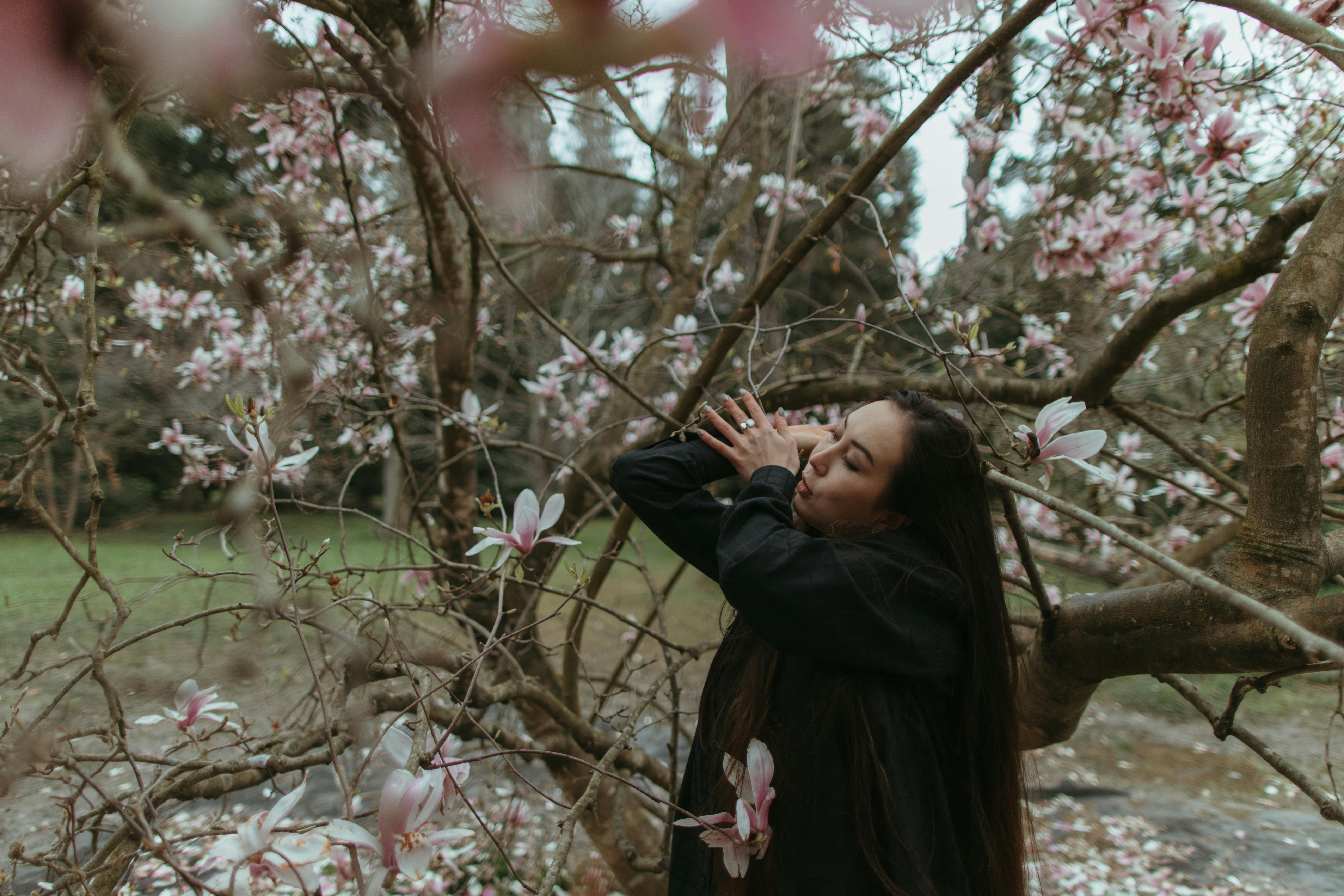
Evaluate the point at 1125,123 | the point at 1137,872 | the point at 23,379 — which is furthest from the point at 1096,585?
the point at 23,379

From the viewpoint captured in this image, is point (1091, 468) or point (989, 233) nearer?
point (1091, 468)

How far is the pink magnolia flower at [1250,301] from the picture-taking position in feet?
5.53

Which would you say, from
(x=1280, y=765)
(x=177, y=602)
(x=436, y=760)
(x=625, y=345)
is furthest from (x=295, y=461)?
(x=177, y=602)

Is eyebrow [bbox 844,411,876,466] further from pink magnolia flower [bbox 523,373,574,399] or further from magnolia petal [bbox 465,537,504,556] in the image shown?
pink magnolia flower [bbox 523,373,574,399]

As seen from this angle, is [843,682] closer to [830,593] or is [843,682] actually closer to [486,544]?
[830,593]

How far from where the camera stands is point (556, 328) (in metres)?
1.49

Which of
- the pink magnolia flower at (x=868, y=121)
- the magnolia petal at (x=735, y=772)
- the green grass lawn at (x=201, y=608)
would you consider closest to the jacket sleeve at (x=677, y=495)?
the magnolia petal at (x=735, y=772)

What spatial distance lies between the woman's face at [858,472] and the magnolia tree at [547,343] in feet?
0.47

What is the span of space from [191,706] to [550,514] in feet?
2.21

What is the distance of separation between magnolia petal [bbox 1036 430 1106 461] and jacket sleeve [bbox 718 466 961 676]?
21 centimetres

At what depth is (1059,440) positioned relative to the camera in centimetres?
94

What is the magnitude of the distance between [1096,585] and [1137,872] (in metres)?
2.33

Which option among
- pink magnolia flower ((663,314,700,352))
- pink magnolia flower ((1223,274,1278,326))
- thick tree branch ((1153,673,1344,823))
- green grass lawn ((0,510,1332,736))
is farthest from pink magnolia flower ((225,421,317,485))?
pink magnolia flower ((1223,274,1278,326))

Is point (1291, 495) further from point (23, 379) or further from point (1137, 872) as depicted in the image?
point (1137, 872)
